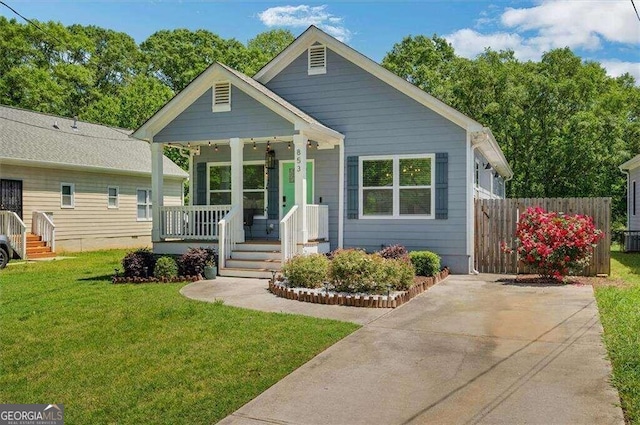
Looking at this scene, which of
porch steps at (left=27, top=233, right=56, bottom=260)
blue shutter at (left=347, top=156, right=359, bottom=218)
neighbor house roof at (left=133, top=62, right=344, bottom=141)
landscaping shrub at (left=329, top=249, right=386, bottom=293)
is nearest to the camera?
landscaping shrub at (left=329, top=249, right=386, bottom=293)

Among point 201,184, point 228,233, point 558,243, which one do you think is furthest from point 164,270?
point 558,243

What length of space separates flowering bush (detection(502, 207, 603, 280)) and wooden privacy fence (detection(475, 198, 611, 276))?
682 mm

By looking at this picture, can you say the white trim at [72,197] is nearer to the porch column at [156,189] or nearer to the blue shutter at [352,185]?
the porch column at [156,189]

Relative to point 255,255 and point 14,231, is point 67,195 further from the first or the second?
point 255,255

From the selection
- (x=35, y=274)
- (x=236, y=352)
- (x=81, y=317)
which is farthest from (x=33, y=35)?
(x=236, y=352)

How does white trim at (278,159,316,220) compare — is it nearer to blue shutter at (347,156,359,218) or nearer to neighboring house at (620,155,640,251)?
blue shutter at (347,156,359,218)

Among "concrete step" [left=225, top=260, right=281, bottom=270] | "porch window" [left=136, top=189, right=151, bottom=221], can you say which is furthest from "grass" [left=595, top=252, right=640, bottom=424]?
"porch window" [left=136, top=189, right=151, bottom=221]

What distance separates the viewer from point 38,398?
4.21m

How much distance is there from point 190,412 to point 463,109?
84.5 ft

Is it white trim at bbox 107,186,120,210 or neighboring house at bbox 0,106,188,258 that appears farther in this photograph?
white trim at bbox 107,186,120,210

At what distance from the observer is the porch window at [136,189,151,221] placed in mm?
21920

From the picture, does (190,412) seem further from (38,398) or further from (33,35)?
(33,35)

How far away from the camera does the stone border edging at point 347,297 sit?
7949 mm

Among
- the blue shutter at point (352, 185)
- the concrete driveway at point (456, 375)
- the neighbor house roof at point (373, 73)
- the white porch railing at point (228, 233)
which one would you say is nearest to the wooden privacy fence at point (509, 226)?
the neighbor house roof at point (373, 73)
